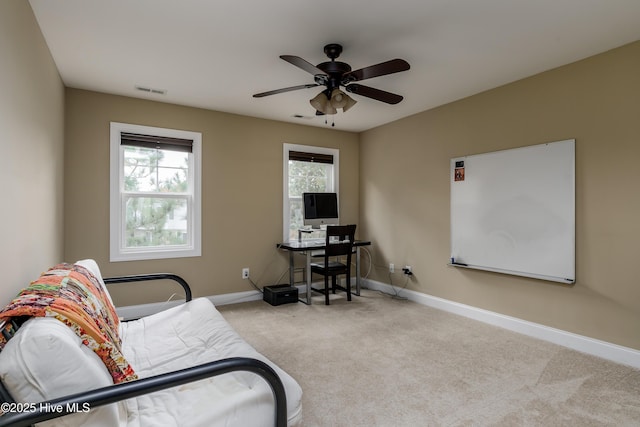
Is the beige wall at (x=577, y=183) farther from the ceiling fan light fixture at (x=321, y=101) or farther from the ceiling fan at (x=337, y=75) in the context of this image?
the ceiling fan light fixture at (x=321, y=101)

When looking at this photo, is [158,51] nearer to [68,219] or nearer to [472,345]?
[68,219]

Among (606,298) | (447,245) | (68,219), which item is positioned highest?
(68,219)

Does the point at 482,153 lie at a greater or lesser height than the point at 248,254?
greater

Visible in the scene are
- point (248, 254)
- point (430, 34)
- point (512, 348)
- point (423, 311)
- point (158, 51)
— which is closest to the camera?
point (430, 34)

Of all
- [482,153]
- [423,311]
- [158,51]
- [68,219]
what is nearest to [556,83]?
[482,153]

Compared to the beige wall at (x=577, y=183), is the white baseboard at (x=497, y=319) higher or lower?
lower

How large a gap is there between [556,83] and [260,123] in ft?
10.7

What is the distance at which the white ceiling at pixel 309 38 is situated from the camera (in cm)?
213

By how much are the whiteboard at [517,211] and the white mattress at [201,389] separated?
272 cm

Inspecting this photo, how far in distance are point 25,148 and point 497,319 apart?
4.08 metres

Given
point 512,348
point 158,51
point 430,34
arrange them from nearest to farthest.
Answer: point 430,34 → point 158,51 → point 512,348

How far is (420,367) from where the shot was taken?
8.38ft

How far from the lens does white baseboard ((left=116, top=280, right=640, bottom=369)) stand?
2.66m

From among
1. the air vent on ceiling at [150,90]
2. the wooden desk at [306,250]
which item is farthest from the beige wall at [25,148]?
the wooden desk at [306,250]
